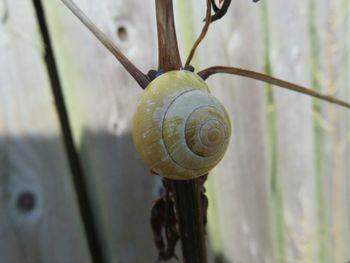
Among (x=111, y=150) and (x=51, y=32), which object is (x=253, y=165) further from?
(x=51, y=32)

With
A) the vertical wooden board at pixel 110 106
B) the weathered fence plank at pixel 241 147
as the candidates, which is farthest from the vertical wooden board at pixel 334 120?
the vertical wooden board at pixel 110 106

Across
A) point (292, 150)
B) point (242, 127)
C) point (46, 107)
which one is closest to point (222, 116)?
point (46, 107)

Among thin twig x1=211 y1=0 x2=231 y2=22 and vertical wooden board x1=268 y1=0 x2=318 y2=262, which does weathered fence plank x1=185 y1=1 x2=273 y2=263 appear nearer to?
vertical wooden board x1=268 y1=0 x2=318 y2=262

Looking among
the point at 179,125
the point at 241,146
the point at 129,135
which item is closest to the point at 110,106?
the point at 129,135

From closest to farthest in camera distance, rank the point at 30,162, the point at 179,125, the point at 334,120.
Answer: the point at 179,125, the point at 30,162, the point at 334,120

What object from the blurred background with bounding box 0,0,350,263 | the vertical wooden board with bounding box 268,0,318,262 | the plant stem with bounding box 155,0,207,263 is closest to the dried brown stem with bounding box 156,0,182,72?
the plant stem with bounding box 155,0,207,263

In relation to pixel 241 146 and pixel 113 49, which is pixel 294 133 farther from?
pixel 113 49

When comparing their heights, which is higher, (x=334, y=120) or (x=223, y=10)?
(x=223, y=10)

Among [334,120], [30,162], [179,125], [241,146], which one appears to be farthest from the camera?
[334,120]
